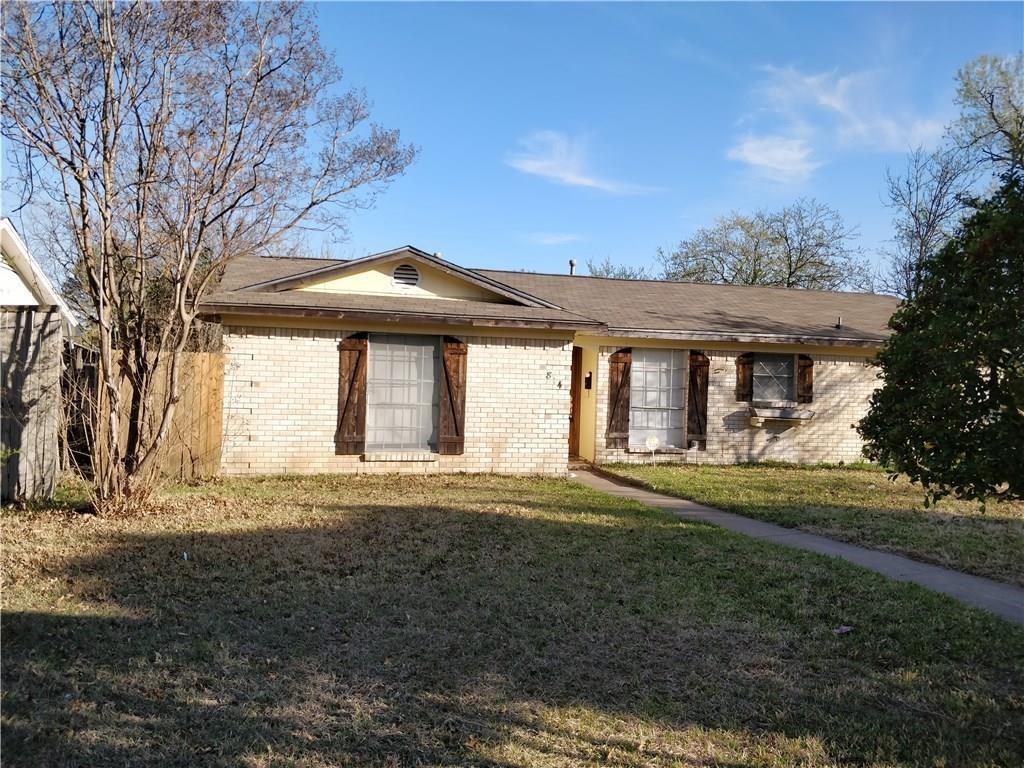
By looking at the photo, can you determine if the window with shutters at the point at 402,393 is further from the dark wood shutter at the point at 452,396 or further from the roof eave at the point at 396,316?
the roof eave at the point at 396,316

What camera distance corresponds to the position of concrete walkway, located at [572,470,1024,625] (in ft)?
19.7

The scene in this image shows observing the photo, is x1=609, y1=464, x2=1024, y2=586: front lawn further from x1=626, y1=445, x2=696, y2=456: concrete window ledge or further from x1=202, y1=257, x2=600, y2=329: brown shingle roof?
x1=202, y1=257, x2=600, y2=329: brown shingle roof

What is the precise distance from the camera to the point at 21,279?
855cm

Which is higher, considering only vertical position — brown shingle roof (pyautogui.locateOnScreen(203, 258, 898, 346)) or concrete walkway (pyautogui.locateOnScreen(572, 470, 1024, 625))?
brown shingle roof (pyautogui.locateOnScreen(203, 258, 898, 346))

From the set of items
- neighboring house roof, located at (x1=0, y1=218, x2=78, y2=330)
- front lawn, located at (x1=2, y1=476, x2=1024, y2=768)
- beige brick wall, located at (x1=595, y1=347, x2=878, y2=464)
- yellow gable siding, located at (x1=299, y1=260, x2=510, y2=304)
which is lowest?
front lawn, located at (x1=2, y1=476, x2=1024, y2=768)

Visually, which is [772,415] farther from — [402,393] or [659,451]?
[402,393]

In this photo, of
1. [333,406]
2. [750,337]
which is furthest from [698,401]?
[333,406]

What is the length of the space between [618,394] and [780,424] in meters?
3.63

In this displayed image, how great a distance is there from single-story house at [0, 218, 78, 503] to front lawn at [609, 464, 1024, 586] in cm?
827

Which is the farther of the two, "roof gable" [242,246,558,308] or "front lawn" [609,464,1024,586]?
"roof gable" [242,246,558,308]

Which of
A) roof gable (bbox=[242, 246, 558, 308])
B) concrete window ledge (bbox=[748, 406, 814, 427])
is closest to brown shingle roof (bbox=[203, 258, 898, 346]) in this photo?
roof gable (bbox=[242, 246, 558, 308])

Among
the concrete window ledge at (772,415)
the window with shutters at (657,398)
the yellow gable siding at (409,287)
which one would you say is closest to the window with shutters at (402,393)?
the yellow gable siding at (409,287)

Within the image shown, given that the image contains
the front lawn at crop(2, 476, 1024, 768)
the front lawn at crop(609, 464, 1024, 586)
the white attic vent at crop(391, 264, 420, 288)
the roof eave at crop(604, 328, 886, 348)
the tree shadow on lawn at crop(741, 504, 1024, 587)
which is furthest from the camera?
the roof eave at crop(604, 328, 886, 348)

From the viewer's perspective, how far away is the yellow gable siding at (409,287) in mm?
12352
